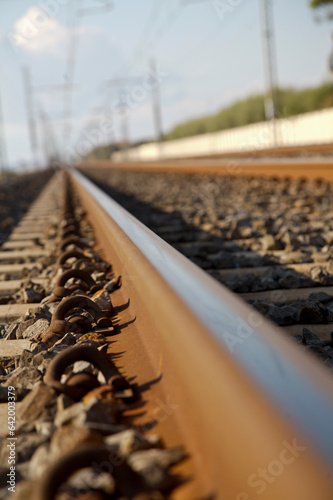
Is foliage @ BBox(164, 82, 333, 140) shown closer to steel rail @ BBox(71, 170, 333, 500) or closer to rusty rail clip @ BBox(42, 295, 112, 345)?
rusty rail clip @ BBox(42, 295, 112, 345)

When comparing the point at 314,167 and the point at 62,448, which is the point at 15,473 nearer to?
the point at 62,448

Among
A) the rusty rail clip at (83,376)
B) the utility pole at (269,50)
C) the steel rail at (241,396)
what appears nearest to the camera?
the steel rail at (241,396)

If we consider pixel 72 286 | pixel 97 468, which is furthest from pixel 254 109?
pixel 97 468

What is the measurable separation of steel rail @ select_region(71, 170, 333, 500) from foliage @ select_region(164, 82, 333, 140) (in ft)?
91.5

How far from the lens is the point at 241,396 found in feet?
2.85

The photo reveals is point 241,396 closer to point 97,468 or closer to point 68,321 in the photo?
point 97,468

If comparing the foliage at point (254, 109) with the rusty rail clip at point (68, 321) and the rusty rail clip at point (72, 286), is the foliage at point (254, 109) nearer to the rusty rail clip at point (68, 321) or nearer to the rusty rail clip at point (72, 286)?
the rusty rail clip at point (72, 286)

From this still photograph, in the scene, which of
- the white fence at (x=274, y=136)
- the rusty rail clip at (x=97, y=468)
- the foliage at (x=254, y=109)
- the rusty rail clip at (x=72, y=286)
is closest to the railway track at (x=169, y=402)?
the rusty rail clip at (x=97, y=468)

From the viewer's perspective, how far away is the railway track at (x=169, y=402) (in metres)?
0.80

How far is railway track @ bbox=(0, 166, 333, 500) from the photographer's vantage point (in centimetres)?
80

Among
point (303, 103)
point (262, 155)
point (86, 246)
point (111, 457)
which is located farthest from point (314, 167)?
point (303, 103)

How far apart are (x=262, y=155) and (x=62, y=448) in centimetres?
1891

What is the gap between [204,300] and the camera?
1360 mm

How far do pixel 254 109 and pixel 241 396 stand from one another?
4957 centimetres
